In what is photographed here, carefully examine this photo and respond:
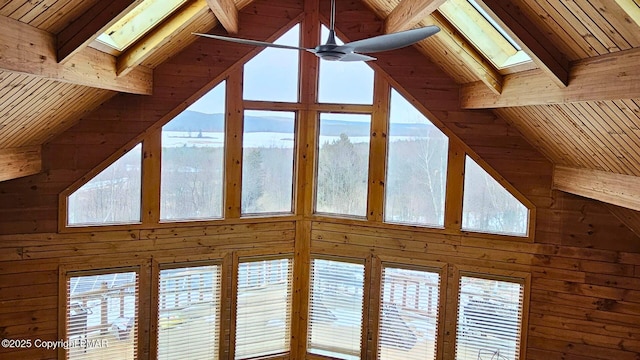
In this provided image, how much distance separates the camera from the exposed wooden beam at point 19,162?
462cm

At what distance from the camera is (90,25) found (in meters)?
3.51

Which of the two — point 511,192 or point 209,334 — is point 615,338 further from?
point 209,334

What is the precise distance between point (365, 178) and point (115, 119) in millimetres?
2924

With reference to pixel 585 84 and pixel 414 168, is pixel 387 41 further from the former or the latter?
pixel 414 168

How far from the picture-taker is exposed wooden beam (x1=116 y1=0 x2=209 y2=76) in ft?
14.9

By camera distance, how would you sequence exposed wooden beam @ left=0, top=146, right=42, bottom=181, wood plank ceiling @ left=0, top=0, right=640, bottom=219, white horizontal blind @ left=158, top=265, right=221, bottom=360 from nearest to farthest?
wood plank ceiling @ left=0, top=0, right=640, bottom=219, exposed wooden beam @ left=0, top=146, right=42, bottom=181, white horizontal blind @ left=158, top=265, right=221, bottom=360

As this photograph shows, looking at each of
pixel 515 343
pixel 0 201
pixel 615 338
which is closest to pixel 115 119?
pixel 0 201

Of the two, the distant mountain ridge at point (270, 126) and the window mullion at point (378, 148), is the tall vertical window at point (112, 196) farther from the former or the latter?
the window mullion at point (378, 148)

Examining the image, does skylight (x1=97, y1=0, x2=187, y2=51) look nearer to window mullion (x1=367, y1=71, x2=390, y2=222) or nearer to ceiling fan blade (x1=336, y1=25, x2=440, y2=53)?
ceiling fan blade (x1=336, y1=25, x2=440, y2=53)

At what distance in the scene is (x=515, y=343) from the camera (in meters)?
5.89

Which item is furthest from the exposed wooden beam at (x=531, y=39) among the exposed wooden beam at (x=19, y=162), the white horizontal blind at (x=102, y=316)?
the white horizontal blind at (x=102, y=316)

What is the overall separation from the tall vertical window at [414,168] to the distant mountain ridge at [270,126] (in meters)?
0.01

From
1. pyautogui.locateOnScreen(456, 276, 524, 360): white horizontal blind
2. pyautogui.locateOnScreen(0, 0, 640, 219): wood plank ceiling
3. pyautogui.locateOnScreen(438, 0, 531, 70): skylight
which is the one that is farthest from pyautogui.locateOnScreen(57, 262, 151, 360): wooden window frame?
pyautogui.locateOnScreen(438, 0, 531, 70): skylight

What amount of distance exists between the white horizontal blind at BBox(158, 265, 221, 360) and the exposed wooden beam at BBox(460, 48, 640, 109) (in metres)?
3.82
